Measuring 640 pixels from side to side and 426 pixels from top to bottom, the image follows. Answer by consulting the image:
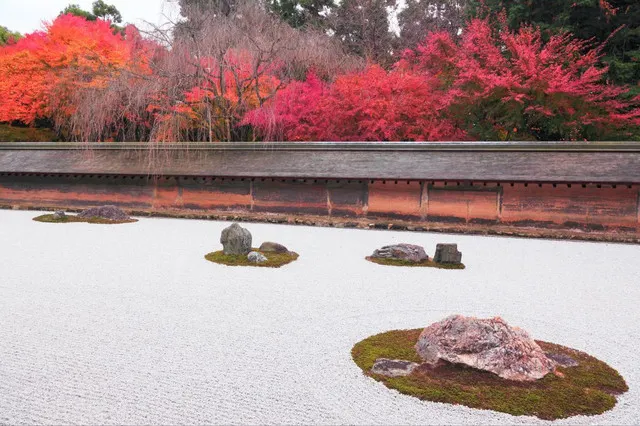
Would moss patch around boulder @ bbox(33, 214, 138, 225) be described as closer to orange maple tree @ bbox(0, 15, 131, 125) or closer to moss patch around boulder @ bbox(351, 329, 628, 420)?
orange maple tree @ bbox(0, 15, 131, 125)

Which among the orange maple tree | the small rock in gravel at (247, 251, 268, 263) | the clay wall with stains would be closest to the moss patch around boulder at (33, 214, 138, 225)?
the clay wall with stains

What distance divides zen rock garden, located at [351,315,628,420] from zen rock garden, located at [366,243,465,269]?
12.9ft

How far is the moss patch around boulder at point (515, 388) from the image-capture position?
337 centimetres

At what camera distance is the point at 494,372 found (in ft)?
12.5

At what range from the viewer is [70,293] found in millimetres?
6246

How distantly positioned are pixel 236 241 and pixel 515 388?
5.74 metres

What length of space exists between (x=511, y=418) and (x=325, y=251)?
20.9ft

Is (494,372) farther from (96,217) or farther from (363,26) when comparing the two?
(363,26)

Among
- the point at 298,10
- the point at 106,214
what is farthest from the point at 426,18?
the point at 106,214

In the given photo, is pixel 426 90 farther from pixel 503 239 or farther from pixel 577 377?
pixel 577 377

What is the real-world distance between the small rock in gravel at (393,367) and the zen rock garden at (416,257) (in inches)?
170

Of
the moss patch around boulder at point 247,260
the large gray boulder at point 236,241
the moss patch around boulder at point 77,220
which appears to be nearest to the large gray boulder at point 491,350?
the moss patch around boulder at point 247,260

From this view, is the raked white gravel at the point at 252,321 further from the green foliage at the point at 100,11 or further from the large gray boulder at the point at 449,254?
the green foliage at the point at 100,11

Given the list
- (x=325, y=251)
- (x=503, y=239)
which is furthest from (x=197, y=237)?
(x=503, y=239)
